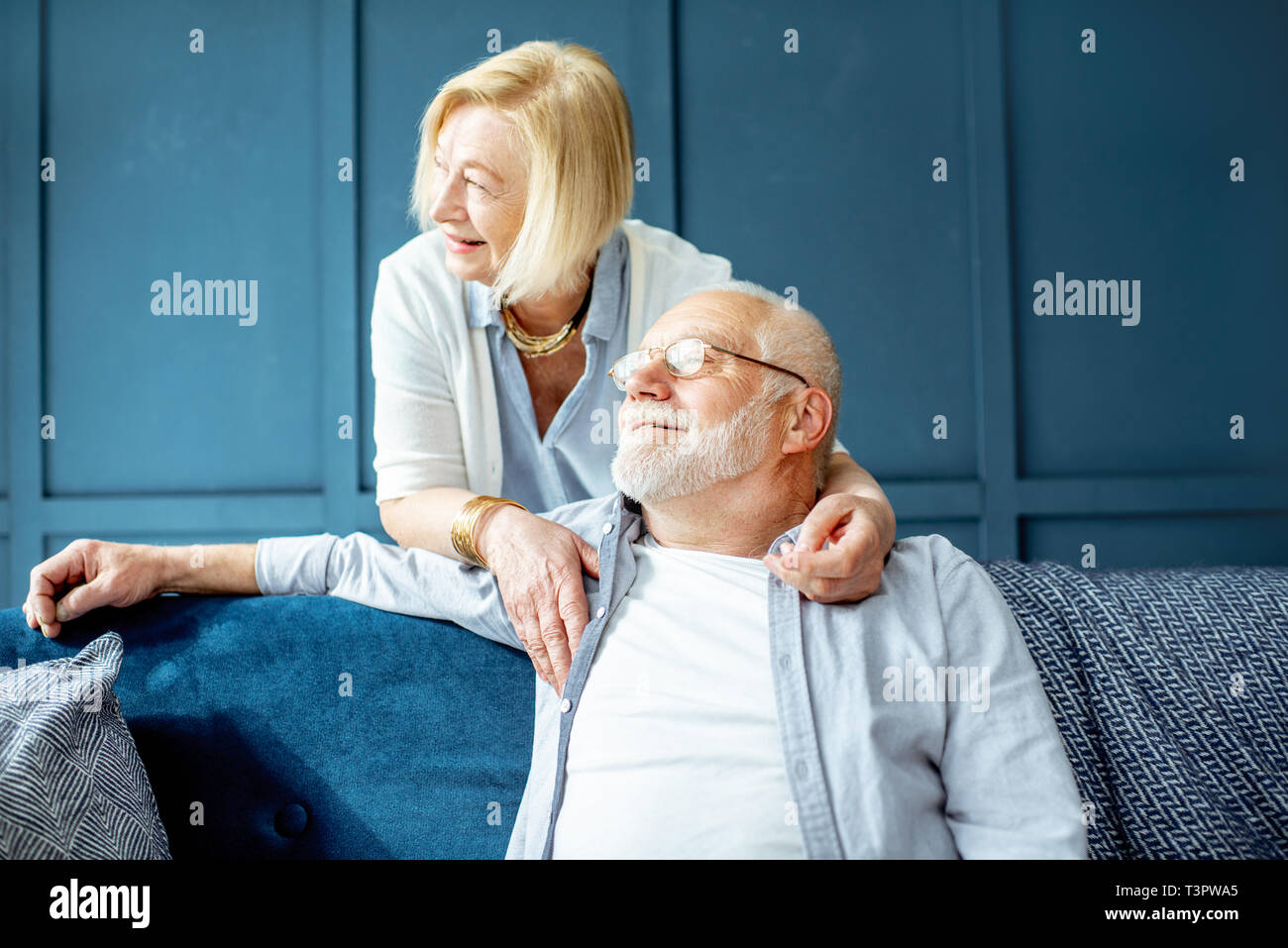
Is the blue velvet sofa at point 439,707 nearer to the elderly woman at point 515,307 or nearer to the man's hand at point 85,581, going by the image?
the man's hand at point 85,581

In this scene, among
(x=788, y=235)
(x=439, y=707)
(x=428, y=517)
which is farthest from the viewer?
(x=788, y=235)

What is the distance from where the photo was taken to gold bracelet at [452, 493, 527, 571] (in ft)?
4.75

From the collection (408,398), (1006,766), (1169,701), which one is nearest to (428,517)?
(408,398)

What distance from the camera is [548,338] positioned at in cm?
176

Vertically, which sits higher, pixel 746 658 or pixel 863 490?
pixel 863 490

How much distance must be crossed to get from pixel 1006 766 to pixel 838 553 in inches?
12.6

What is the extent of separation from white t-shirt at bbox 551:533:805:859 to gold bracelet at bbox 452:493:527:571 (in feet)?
0.94

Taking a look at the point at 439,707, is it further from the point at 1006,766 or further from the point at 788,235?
the point at 788,235

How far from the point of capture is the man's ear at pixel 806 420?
137 cm

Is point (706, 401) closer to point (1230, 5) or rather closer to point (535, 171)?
point (535, 171)

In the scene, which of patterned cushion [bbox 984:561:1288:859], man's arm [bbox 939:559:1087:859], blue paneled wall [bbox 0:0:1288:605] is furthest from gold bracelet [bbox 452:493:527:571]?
blue paneled wall [bbox 0:0:1288:605]

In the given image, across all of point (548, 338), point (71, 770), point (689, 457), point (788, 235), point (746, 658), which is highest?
point (788, 235)

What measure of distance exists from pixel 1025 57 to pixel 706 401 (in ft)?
7.30

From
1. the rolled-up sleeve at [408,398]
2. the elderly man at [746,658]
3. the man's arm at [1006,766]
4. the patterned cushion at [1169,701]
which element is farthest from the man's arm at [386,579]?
the patterned cushion at [1169,701]
